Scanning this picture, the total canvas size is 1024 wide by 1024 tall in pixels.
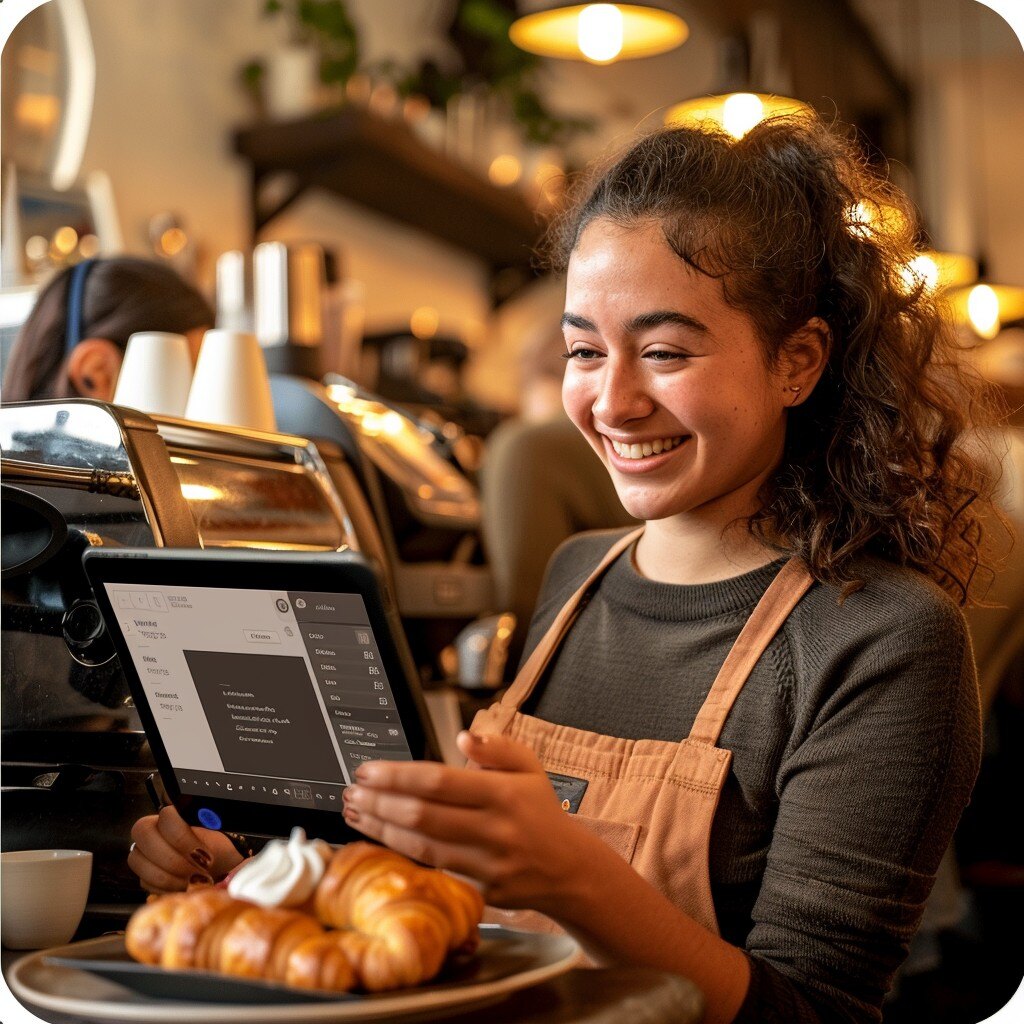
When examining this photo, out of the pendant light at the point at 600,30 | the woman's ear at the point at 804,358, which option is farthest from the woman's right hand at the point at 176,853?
the pendant light at the point at 600,30

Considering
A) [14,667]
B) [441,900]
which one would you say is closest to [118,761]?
[14,667]

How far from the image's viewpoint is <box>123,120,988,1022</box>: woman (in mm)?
908

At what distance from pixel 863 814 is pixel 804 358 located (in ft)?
1.33

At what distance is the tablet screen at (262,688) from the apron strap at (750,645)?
0.33 meters

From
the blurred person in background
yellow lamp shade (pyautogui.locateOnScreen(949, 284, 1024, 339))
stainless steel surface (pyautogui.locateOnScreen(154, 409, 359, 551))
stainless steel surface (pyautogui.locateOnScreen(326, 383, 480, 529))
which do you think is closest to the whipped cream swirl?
stainless steel surface (pyautogui.locateOnScreen(154, 409, 359, 551))

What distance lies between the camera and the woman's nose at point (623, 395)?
1.04 metres

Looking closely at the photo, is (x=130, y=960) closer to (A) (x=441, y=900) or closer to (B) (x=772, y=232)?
(A) (x=441, y=900)

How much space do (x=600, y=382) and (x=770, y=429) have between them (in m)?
0.15

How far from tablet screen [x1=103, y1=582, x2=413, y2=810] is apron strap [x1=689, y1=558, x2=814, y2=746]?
1.07 ft

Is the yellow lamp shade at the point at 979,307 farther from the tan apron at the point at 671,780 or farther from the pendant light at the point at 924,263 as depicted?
the tan apron at the point at 671,780

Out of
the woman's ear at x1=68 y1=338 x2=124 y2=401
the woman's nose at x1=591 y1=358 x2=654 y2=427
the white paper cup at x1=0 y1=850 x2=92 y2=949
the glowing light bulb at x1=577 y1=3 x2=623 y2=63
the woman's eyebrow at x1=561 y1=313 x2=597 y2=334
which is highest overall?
the glowing light bulb at x1=577 y1=3 x2=623 y2=63

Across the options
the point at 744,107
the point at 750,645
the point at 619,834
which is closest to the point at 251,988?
the point at 619,834

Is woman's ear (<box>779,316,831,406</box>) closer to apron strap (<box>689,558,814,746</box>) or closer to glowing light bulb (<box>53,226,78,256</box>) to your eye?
apron strap (<box>689,558,814,746</box>)

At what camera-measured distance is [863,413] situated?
1.12 meters
